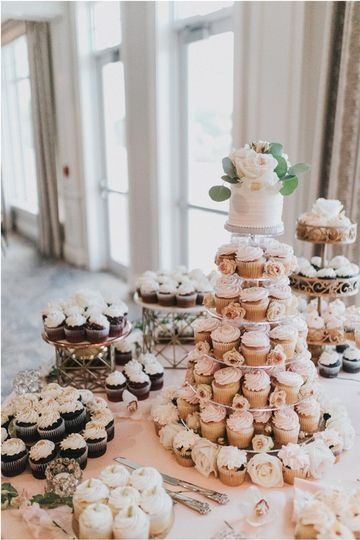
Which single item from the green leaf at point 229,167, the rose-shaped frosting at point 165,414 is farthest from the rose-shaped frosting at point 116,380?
the green leaf at point 229,167

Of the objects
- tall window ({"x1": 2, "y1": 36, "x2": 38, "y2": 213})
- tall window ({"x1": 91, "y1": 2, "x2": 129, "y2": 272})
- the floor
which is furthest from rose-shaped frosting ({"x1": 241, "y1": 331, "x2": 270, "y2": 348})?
tall window ({"x1": 2, "y1": 36, "x2": 38, "y2": 213})

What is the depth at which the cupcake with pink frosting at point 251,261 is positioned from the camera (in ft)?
5.64

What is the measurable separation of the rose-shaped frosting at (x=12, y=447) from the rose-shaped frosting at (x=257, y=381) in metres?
0.75

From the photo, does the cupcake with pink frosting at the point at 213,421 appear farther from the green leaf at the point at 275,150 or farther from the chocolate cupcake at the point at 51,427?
the green leaf at the point at 275,150

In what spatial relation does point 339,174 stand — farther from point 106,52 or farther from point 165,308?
point 106,52

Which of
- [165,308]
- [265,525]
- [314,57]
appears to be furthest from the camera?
[314,57]

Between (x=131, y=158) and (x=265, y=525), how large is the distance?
4324 millimetres

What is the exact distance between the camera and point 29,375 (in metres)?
2.16

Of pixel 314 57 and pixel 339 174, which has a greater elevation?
pixel 314 57

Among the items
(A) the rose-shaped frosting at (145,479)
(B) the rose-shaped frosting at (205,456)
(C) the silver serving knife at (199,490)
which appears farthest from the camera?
(B) the rose-shaped frosting at (205,456)

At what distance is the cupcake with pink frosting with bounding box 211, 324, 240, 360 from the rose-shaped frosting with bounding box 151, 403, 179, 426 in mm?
→ 289

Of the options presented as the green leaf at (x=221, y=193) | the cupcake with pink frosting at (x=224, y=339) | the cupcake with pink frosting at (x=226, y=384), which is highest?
the green leaf at (x=221, y=193)

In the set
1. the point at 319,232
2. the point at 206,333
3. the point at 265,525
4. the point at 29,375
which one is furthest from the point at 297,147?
the point at 265,525

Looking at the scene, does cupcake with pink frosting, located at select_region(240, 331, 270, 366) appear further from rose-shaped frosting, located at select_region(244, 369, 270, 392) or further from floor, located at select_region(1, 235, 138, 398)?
floor, located at select_region(1, 235, 138, 398)
